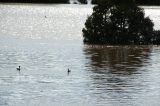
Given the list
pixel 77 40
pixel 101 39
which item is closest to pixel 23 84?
pixel 101 39

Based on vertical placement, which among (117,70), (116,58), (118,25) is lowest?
(117,70)

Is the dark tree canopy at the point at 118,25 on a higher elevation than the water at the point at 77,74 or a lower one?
higher

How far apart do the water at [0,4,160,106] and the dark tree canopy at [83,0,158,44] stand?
2311 millimetres

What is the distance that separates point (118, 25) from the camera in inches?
2753

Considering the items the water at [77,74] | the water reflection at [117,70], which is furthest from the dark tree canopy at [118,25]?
the water reflection at [117,70]

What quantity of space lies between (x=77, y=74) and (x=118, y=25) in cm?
2721

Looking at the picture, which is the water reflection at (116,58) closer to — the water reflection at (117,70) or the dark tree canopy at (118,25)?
the water reflection at (117,70)

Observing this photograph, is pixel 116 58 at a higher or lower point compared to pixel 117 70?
higher

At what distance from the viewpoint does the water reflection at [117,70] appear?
34.5 metres

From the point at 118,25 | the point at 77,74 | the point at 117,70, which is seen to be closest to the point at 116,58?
the point at 117,70

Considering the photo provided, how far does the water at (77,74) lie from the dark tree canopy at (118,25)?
2311mm

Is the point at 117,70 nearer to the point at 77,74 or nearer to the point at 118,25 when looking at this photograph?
the point at 77,74

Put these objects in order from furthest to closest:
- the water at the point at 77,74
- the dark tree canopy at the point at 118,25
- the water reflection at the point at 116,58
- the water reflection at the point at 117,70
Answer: the dark tree canopy at the point at 118,25
the water reflection at the point at 116,58
the water reflection at the point at 117,70
the water at the point at 77,74

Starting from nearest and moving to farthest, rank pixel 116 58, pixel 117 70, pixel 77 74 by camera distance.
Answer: pixel 77 74, pixel 117 70, pixel 116 58
